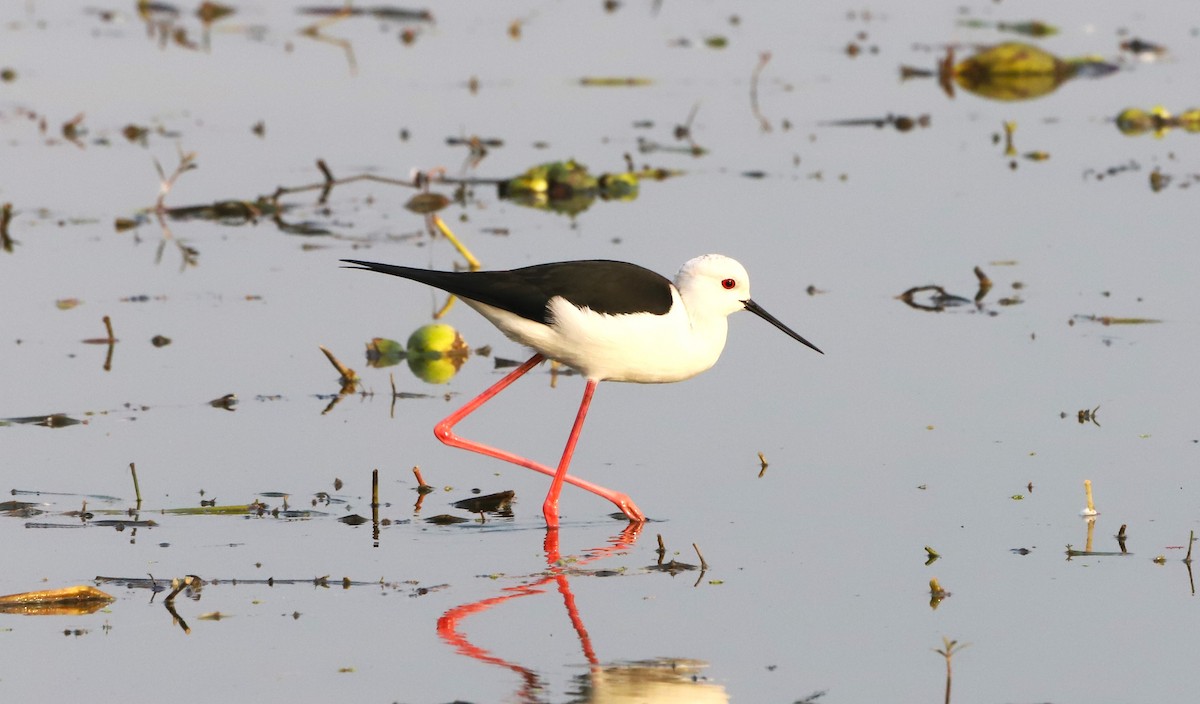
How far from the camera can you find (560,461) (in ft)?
23.0

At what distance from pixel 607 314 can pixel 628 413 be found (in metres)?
1.50

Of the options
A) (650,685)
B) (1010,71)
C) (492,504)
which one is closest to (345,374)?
(492,504)

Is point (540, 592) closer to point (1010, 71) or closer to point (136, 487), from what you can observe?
point (136, 487)

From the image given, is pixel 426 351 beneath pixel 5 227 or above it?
beneath

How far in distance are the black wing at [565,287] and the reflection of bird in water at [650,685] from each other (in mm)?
1959

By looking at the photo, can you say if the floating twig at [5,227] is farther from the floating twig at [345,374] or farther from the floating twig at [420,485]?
the floating twig at [420,485]

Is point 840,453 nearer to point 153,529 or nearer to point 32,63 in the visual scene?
point 153,529

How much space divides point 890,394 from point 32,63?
1255cm

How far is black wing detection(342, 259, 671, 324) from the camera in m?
6.96

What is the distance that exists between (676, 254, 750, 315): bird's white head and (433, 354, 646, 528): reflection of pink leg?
0.52m

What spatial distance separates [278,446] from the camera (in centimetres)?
762

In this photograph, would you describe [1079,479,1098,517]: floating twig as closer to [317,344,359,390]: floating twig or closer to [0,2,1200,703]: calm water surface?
[0,2,1200,703]: calm water surface

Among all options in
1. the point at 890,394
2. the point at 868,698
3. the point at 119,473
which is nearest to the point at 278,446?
the point at 119,473

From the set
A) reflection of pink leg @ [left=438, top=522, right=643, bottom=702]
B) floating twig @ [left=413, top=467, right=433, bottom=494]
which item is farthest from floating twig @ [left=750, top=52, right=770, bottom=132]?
reflection of pink leg @ [left=438, top=522, right=643, bottom=702]
